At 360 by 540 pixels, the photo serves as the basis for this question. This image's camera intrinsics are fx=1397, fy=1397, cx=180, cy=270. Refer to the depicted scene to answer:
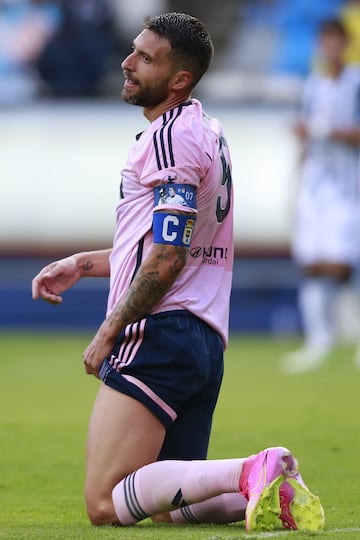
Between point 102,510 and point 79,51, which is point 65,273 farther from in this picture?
point 79,51

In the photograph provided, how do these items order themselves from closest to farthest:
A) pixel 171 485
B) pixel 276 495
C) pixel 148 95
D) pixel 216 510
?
pixel 276 495 < pixel 171 485 < pixel 216 510 < pixel 148 95

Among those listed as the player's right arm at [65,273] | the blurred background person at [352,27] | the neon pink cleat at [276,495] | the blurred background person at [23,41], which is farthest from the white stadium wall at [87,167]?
the neon pink cleat at [276,495]

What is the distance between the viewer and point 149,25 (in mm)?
5379

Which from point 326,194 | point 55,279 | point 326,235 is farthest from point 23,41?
point 55,279

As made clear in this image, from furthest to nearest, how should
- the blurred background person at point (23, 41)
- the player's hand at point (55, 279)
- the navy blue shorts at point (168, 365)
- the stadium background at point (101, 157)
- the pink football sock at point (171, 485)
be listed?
the blurred background person at point (23, 41) < the stadium background at point (101, 157) < the player's hand at point (55, 279) < the navy blue shorts at point (168, 365) < the pink football sock at point (171, 485)

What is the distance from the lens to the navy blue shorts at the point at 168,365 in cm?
518

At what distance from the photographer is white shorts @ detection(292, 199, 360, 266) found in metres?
13.8

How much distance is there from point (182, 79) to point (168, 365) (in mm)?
1097

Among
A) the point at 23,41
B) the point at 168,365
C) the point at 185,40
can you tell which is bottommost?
the point at 168,365

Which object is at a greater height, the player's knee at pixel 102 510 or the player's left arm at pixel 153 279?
the player's left arm at pixel 153 279

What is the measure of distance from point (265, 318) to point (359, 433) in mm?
9796

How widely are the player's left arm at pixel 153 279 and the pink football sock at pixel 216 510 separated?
0.66 metres

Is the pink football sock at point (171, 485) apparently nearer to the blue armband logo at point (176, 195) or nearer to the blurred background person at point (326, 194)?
the blue armband logo at point (176, 195)

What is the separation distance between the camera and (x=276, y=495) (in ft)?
15.7
